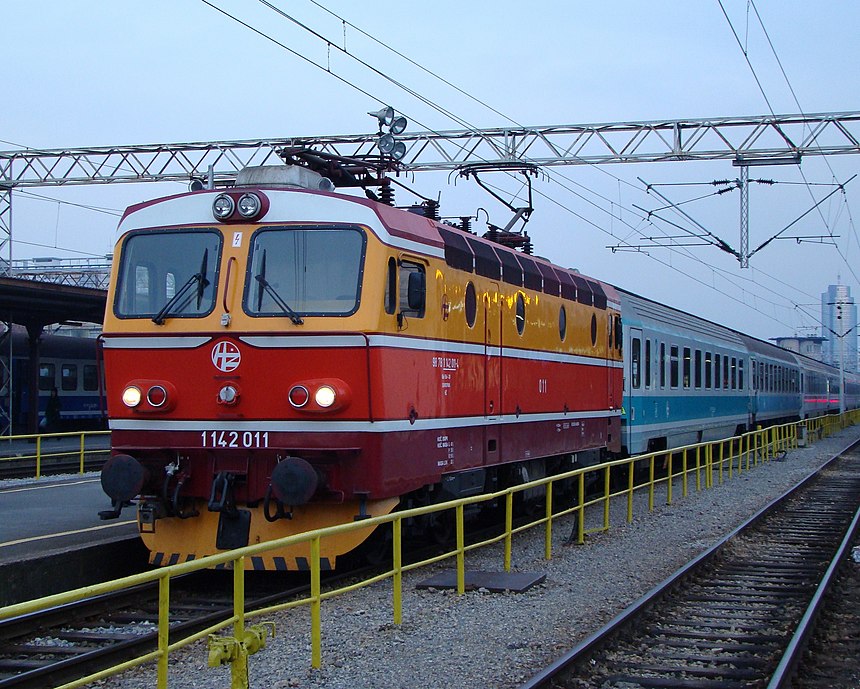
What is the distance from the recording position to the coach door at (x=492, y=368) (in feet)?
40.1

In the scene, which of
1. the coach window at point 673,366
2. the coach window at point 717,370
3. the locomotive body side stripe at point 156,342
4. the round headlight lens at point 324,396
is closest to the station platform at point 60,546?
the locomotive body side stripe at point 156,342

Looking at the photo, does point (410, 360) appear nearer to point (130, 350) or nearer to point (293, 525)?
point (293, 525)

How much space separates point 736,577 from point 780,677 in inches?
181

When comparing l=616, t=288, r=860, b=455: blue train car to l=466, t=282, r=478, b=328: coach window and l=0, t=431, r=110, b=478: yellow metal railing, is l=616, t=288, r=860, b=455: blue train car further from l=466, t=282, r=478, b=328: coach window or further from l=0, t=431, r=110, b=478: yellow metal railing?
l=0, t=431, r=110, b=478: yellow metal railing

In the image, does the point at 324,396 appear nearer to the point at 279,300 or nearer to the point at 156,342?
the point at 279,300

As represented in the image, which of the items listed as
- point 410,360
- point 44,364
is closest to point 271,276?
point 410,360

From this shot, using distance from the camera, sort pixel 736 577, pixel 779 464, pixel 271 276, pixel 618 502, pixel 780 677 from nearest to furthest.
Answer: pixel 780 677 < pixel 271 276 < pixel 736 577 < pixel 618 502 < pixel 779 464

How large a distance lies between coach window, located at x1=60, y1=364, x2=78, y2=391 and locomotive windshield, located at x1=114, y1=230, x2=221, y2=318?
79.8ft

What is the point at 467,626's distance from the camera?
875cm

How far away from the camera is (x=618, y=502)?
720 inches

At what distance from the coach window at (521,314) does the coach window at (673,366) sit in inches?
418

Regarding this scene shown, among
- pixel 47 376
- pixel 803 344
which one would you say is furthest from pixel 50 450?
pixel 803 344

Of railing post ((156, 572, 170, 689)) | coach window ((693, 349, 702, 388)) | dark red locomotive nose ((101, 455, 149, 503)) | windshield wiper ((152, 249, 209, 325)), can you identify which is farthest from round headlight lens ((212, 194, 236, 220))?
coach window ((693, 349, 702, 388))

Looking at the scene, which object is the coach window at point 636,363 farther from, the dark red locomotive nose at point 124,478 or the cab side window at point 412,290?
the dark red locomotive nose at point 124,478
